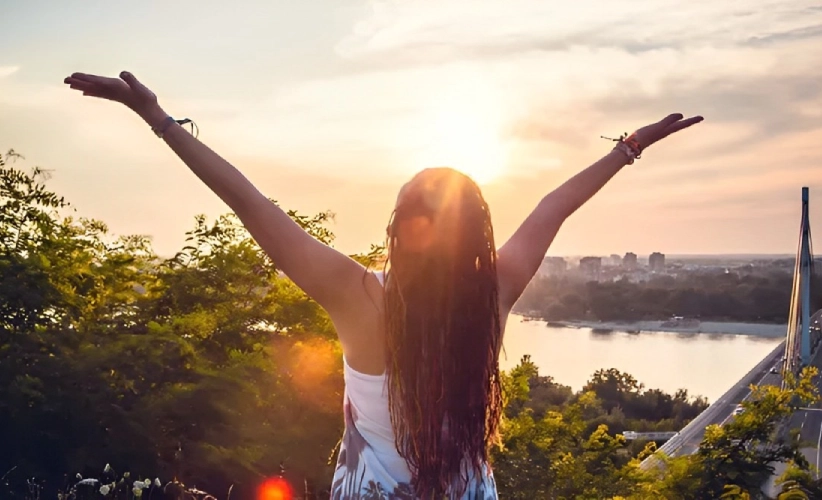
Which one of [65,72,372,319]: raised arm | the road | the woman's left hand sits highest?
the woman's left hand

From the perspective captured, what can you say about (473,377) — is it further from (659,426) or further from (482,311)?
(659,426)

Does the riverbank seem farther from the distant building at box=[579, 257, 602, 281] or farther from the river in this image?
the distant building at box=[579, 257, 602, 281]

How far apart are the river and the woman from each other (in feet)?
44.5

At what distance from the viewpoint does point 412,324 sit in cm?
110

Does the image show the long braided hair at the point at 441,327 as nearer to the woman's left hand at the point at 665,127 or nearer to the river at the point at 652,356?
the woman's left hand at the point at 665,127

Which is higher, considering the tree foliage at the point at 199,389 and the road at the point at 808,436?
the tree foliage at the point at 199,389

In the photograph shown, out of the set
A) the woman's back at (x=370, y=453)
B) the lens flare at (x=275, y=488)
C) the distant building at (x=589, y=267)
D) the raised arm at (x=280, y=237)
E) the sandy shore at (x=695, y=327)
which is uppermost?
the distant building at (x=589, y=267)

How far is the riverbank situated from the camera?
50.2 meters

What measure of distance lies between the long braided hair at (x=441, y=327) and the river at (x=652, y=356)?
44.5 ft

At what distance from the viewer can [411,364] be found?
110cm

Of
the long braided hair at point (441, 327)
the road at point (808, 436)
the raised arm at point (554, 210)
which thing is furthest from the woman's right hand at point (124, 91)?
the road at point (808, 436)

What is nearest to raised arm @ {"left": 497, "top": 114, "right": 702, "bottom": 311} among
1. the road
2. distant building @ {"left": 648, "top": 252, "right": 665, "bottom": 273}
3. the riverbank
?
the road

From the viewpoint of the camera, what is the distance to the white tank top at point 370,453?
Answer: 3.75 feet

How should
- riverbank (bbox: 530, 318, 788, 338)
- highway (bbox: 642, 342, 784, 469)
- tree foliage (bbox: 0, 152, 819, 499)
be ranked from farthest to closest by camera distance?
riverbank (bbox: 530, 318, 788, 338) < highway (bbox: 642, 342, 784, 469) < tree foliage (bbox: 0, 152, 819, 499)
